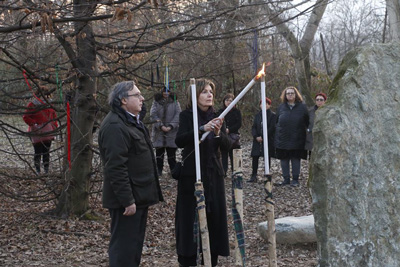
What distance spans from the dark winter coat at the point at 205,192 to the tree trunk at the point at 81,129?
2845 mm

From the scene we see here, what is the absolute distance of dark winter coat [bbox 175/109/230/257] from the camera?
17.0 ft

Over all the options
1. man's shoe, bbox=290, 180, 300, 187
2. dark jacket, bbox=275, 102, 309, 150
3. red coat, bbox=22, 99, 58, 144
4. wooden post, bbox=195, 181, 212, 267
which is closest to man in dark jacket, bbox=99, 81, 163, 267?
wooden post, bbox=195, 181, 212, 267

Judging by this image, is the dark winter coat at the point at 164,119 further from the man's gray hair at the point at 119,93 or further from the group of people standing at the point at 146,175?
the man's gray hair at the point at 119,93

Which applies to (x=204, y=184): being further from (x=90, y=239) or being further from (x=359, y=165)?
(x=90, y=239)

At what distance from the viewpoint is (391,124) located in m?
4.42

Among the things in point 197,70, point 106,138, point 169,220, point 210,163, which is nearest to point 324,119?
point 210,163

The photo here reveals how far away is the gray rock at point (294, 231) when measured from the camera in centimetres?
681

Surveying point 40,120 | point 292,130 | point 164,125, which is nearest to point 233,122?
point 292,130

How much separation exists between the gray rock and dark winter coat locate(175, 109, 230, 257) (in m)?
1.82

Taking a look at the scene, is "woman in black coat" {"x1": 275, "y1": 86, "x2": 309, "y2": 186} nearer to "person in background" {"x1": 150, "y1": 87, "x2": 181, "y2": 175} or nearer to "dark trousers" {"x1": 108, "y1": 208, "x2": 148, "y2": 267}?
"person in background" {"x1": 150, "y1": 87, "x2": 181, "y2": 175}

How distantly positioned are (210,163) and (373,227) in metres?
1.64

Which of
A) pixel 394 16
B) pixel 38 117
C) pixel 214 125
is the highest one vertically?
pixel 394 16

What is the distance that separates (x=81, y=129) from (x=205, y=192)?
11.2 ft

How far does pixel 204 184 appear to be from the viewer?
5.18 m
